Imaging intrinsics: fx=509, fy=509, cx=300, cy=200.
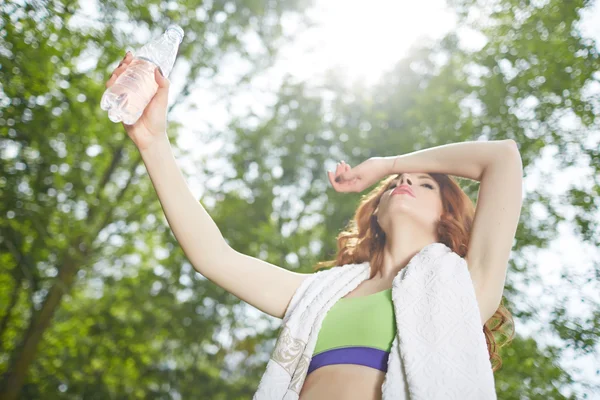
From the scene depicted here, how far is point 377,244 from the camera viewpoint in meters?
2.23

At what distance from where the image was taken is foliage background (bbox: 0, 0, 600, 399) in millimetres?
4312

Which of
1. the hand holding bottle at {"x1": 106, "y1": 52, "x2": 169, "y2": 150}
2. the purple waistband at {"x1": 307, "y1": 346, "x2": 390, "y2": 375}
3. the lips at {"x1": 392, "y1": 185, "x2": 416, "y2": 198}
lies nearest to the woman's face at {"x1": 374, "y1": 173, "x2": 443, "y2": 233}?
the lips at {"x1": 392, "y1": 185, "x2": 416, "y2": 198}

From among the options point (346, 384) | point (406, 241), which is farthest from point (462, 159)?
point (346, 384)

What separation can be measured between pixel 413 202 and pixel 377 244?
344 millimetres

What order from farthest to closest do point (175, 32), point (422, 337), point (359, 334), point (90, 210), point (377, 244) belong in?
point (90, 210) → point (377, 244) → point (175, 32) → point (359, 334) → point (422, 337)

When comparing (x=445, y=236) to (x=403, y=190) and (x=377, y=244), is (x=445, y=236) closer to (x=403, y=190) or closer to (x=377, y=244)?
(x=403, y=190)

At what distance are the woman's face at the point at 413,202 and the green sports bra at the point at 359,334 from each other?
36 cm

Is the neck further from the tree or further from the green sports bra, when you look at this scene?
the tree

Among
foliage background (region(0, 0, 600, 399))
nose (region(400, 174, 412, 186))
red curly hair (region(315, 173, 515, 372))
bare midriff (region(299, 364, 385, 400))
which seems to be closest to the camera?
bare midriff (region(299, 364, 385, 400))

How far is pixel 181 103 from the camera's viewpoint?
704cm

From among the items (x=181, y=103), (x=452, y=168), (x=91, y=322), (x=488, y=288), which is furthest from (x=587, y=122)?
(x=91, y=322)

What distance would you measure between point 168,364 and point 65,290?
2.65 metres

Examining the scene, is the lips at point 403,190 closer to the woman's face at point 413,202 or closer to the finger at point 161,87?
the woman's face at point 413,202

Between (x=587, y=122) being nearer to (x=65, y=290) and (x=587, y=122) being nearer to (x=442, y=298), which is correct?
(x=442, y=298)
